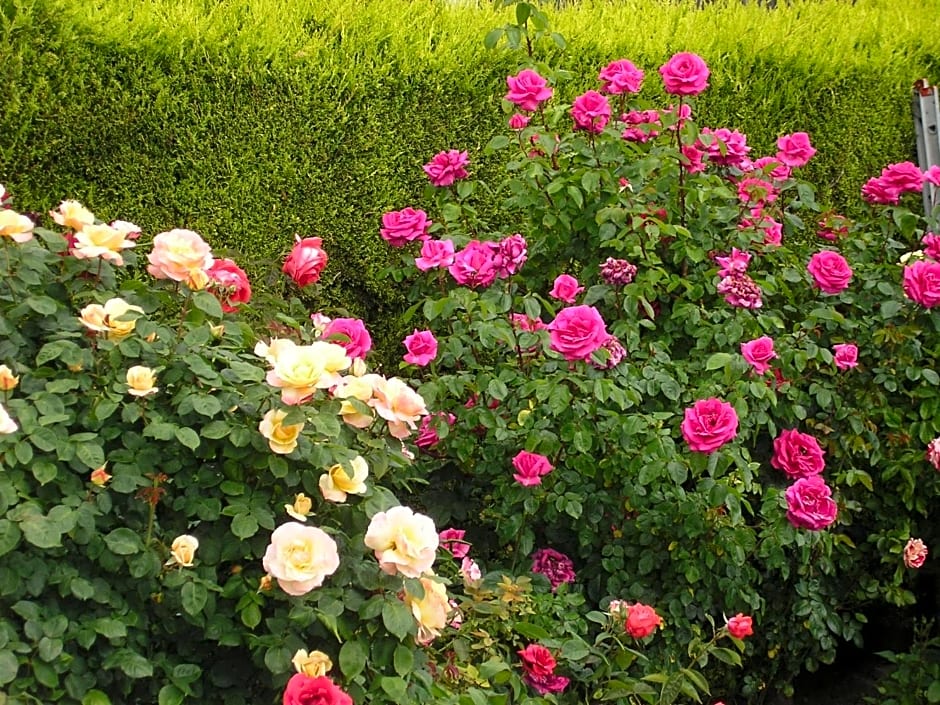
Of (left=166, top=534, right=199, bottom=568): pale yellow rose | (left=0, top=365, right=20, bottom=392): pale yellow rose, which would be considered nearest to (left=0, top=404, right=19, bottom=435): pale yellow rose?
(left=0, top=365, right=20, bottom=392): pale yellow rose

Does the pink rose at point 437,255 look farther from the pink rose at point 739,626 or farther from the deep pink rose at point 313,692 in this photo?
the deep pink rose at point 313,692

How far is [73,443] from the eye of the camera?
1758 millimetres

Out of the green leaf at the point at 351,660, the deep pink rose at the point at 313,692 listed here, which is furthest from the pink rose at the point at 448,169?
the deep pink rose at the point at 313,692

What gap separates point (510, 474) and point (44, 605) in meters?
1.40

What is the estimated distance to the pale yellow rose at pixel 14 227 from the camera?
6.35ft

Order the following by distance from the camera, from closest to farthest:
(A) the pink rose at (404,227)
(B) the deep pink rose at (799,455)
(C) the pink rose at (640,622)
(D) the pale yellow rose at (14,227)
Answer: (D) the pale yellow rose at (14,227) → (C) the pink rose at (640,622) → (B) the deep pink rose at (799,455) → (A) the pink rose at (404,227)

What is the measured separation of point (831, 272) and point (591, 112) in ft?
2.84

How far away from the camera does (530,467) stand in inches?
105

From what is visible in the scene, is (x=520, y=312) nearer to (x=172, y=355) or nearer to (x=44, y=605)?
(x=172, y=355)

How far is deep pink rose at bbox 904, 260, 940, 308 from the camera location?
3.10 meters

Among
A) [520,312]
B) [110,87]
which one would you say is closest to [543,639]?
[520,312]

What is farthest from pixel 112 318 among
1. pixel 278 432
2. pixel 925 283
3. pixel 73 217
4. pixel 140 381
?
pixel 925 283

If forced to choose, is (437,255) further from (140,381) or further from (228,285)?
(140,381)

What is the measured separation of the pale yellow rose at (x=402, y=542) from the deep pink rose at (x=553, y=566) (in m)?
1.13
